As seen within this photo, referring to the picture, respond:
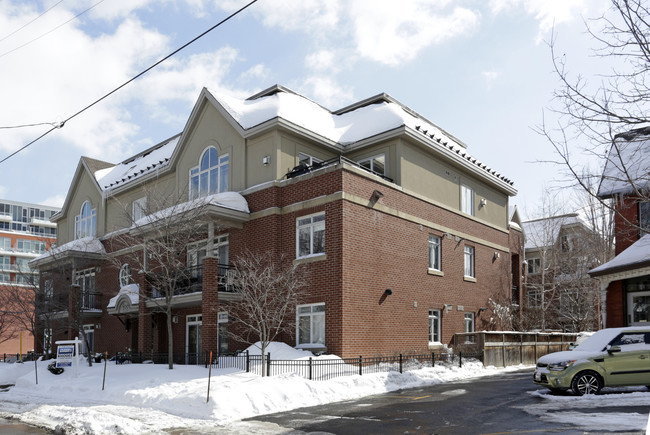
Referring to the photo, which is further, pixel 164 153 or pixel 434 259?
pixel 164 153

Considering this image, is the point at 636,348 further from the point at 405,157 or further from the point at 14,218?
the point at 14,218

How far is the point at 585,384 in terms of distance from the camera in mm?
15602

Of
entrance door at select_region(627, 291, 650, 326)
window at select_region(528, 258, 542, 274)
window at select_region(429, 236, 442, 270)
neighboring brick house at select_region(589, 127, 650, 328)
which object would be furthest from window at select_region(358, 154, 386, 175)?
window at select_region(528, 258, 542, 274)

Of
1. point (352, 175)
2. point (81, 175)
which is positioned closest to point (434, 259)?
point (352, 175)

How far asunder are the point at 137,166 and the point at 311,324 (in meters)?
19.3

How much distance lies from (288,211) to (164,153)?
14.2m

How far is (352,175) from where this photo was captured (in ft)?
77.6

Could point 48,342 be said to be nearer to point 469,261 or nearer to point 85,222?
point 85,222

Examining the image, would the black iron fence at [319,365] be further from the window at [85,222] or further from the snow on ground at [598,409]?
the window at [85,222]

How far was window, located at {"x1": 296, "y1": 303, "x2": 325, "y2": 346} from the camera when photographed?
76.6 feet

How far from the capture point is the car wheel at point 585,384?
15578mm

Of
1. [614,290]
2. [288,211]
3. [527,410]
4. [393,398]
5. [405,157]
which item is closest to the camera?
[527,410]

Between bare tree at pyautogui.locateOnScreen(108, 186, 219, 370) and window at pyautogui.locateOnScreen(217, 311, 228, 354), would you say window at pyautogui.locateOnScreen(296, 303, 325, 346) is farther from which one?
bare tree at pyautogui.locateOnScreen(108, 186, 219, 370)

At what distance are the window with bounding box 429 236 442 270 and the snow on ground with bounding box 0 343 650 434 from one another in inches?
224
